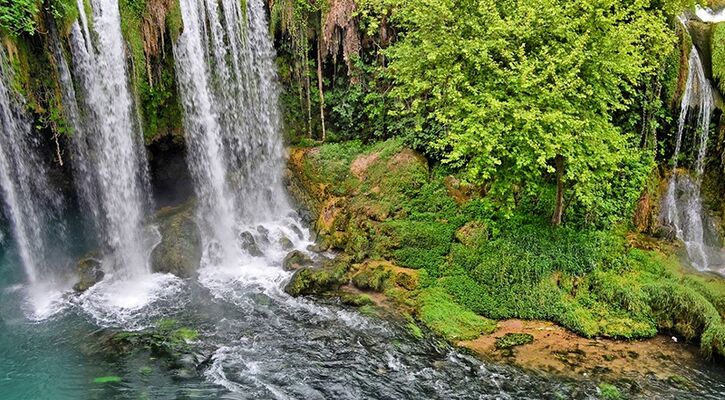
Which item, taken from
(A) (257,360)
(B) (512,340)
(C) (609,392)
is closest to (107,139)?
(A) (257,360)

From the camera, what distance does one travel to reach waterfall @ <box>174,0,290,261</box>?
15.8 m

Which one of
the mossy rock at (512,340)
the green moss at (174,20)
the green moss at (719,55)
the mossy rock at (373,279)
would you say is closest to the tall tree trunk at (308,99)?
the green moss at (174,20)

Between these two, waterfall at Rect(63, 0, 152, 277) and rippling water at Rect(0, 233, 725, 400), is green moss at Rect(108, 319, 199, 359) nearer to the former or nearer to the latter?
rippling water at Rect(0, 233, 725, 400)

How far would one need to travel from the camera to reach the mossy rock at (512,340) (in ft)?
36.7

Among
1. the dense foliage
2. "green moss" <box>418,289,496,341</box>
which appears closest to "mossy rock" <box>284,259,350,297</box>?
"green moss" <box>418,289,496,341</box>

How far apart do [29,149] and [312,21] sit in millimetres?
9212

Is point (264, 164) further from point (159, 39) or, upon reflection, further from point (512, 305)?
point (512, 305)

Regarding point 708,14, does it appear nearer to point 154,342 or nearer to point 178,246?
point 178,246

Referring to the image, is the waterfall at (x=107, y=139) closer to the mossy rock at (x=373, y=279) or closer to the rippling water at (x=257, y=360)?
the rippling water at (x=257, y=360)

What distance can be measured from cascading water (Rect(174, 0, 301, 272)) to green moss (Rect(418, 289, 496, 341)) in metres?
5.42

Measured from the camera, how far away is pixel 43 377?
9.94 m

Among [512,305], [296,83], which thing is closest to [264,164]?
[296,83]

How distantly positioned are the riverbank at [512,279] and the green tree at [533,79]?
164 centimetres

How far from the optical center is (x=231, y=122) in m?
17.0
